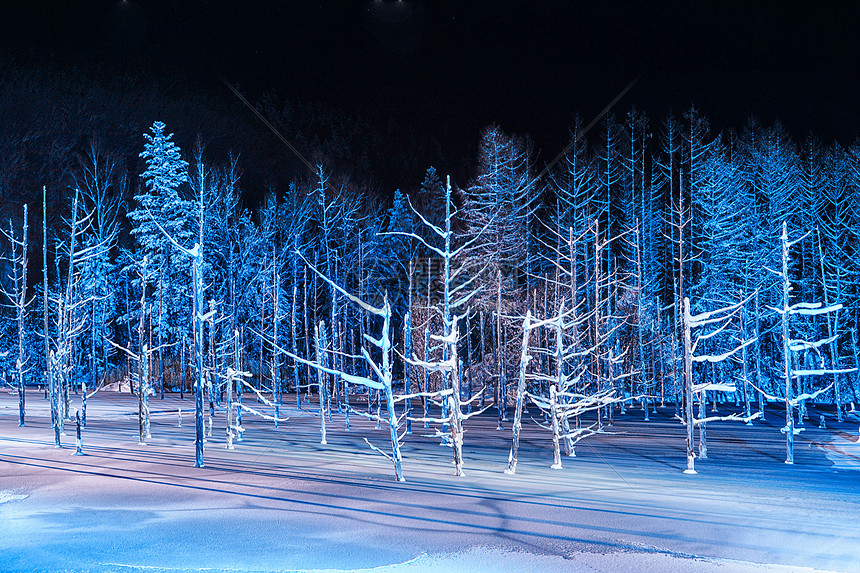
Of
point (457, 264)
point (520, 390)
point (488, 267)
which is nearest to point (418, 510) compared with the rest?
point (520, 390)

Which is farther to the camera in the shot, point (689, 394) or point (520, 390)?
point (689, 394)

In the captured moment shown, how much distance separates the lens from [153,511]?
12.8 m

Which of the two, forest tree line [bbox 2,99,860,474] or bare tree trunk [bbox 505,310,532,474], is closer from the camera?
bare tree trunk [bbox 505,310,532,474]

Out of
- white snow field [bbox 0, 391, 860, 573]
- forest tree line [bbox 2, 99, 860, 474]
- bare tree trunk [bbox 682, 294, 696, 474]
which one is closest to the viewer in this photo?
white snow field [bbox 0, 391, 860, 573]

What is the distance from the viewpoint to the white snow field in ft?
32.6

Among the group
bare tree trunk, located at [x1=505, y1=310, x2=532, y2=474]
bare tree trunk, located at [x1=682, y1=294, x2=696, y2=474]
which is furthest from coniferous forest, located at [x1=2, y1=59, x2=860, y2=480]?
bare tree trunk, located at [x1=505, y1=310, x2=532, y2=474]

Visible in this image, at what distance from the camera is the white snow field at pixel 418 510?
9.95m

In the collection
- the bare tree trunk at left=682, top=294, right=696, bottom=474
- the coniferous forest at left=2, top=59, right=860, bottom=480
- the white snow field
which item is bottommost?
the white snow field

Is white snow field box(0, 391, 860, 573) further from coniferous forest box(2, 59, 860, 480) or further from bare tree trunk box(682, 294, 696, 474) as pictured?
coniferous forest box(2, 59, 860, 480)

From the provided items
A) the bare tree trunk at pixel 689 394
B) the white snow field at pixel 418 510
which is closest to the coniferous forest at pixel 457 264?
the white snow field at pixel 418 510

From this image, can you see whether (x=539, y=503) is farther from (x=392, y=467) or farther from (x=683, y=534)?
(x=392, y=467)

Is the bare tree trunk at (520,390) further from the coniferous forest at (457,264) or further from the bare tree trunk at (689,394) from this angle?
the coniferous forest at (457,264)

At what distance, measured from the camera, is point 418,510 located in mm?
12875

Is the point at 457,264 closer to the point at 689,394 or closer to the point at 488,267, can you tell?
the point at 488,267
